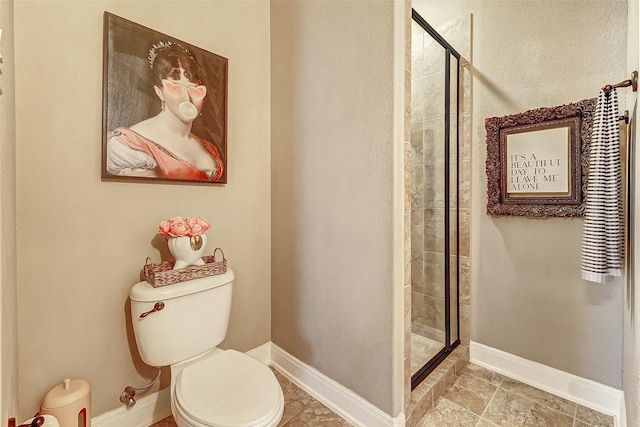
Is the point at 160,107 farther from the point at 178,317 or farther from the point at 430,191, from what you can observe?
the point at 430,191

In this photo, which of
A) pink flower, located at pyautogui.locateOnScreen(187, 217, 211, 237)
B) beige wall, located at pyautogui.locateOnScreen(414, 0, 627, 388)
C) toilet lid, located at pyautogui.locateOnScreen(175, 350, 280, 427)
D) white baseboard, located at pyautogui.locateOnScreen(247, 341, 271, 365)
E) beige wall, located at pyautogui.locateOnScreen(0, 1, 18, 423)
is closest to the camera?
beige wall, located at pyautogui.locateOnScreen(0, 1, 18, 423)

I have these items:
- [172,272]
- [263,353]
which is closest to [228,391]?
[172,272]

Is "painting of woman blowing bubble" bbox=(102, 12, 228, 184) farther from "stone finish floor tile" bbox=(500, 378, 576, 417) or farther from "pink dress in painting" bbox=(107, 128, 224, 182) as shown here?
"stone finish floor tile" bbox=(500, 378, 576, 417)

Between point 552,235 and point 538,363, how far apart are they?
2.60 ft

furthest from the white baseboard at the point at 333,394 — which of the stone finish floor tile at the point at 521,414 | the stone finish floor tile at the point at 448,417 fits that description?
the stone finish floor tile at the point at 521,414

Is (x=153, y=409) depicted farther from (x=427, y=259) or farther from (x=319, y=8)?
(x=319, y=8)

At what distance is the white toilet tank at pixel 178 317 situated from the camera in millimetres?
1274

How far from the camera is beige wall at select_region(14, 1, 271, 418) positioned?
3.86 feet

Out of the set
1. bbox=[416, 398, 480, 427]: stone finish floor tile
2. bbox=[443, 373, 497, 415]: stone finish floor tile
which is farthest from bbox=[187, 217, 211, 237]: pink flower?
bbox=[443, 373, 497, 415]: stone finish floor tile

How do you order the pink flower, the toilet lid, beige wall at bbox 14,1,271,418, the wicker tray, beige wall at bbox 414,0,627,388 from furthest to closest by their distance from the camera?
1. beige wall at bbox 414,0,627,388
2. the pink flower
3. the wicker tray
4. beige wall at bbox 14,1,271,418
5. the toilet lid

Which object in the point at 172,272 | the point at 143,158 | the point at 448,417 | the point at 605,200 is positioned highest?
the point at 143,158

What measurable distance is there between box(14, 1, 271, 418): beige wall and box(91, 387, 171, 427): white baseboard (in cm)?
4

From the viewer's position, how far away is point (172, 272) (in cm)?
135

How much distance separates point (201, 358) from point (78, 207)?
0.88 meters
